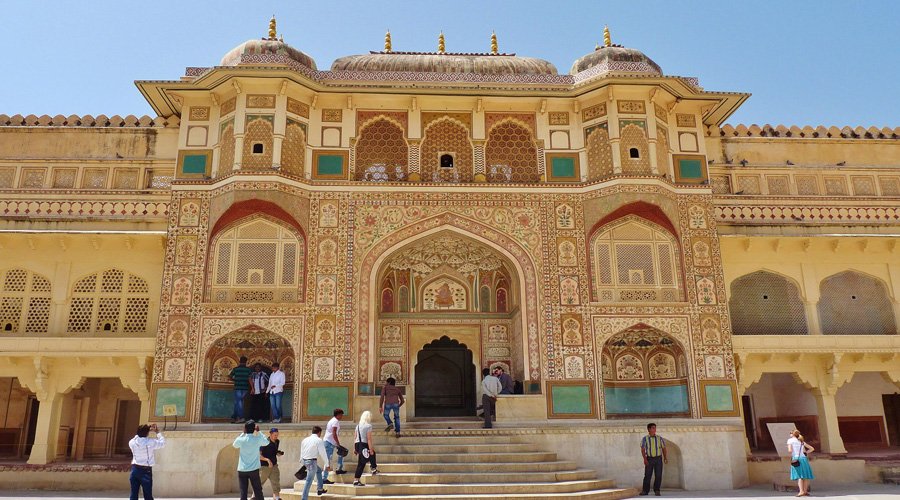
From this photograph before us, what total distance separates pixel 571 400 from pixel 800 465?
3.76 meters

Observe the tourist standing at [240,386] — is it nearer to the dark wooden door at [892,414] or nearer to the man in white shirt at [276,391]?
the man in white shirt at [276,391]

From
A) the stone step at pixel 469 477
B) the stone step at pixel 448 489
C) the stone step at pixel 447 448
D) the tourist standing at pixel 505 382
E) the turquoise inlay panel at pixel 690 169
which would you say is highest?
the turquoise inlay panel at pixel 690 169

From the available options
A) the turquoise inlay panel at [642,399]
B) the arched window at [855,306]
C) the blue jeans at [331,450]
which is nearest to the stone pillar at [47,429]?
the blue jeans at [331,450]

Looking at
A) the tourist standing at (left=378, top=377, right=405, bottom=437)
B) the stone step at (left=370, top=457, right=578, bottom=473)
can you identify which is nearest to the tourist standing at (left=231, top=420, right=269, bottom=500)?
the stone step at (left=370, top=457, right=578, bottom=473)

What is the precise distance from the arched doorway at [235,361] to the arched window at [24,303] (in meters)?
3.37

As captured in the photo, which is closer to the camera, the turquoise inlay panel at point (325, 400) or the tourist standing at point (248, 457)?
the tourist standing at point (248, 457)

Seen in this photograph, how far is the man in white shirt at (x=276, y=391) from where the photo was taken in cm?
1288

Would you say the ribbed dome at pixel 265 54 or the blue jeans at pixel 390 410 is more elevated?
the ribbed dome at pixel 265 54

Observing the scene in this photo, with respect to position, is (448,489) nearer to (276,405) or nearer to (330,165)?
(276,405)

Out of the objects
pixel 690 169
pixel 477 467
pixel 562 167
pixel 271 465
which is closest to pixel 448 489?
pixel 477 467

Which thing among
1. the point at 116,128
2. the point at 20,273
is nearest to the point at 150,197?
the point at 116,128

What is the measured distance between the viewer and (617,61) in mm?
14688

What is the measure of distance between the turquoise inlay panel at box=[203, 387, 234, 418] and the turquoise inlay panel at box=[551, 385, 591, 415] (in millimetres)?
5598

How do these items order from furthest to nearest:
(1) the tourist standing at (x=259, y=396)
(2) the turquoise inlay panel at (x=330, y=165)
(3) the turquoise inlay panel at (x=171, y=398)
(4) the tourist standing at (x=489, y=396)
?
(2) the turquoise inlay panel at (x=330, y=165) < (1) the tourist standing at (x=259, y=396) < (3) the turquoise inlay panel at (x=171, y=398) < (4) the tourist standing at (x=489, y=396)
